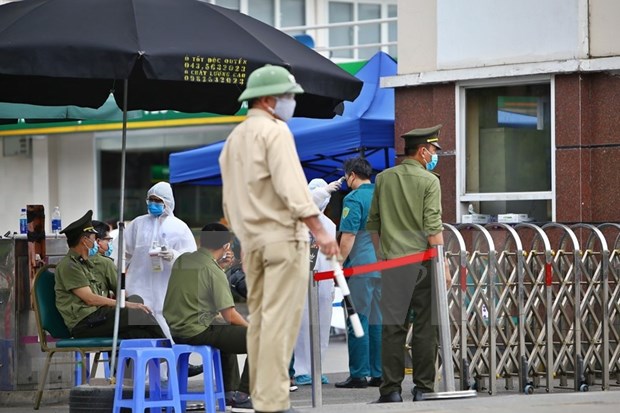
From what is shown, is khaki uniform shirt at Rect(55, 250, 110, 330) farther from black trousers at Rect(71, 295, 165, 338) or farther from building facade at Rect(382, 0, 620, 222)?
building facade at Rect(382, 0, 620, 222)

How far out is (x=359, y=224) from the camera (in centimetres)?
1104

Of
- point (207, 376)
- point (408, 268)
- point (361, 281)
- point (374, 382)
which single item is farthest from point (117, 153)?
point (207, 376)

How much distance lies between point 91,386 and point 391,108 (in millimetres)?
7891

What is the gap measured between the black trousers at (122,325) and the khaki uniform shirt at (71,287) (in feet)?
0.18

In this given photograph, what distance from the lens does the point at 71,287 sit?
33.3ft

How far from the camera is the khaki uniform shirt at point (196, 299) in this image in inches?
356

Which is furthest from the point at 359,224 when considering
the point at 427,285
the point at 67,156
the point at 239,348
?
the point at 67,156

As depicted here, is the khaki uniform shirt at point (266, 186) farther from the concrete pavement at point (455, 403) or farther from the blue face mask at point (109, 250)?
the blue face mask at point (109, 250)

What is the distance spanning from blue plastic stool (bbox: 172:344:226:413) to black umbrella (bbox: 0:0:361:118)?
1.76 metres

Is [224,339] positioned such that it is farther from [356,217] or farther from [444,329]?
[356,217]

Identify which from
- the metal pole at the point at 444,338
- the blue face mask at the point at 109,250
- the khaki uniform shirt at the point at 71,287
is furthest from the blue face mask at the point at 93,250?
the metal pole at the point at 444,338

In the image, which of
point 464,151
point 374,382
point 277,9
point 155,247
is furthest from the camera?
point 277,9

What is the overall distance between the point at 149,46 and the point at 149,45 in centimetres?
2

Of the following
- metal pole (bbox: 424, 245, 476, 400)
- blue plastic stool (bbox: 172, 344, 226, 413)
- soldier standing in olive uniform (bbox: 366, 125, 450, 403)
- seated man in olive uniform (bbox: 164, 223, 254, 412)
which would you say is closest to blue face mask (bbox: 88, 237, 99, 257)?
seated man in olive uniform (bbox: 164, 223, 254, 412)
